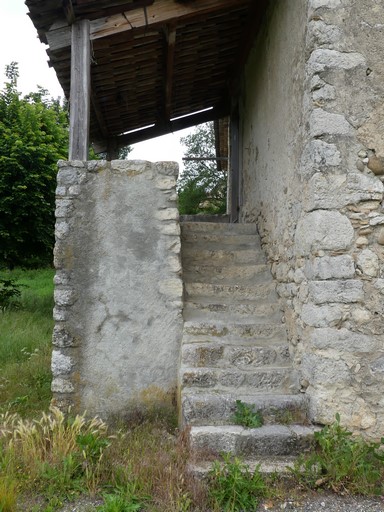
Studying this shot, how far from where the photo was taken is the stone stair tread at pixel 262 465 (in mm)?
3074

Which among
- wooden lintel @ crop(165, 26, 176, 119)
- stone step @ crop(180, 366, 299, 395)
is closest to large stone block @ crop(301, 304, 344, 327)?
stone step @ crop(180, 366, 299, 395)

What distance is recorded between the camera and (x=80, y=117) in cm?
449

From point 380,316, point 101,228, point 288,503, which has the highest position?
point 101,228

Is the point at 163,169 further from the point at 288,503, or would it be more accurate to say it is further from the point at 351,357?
the point at 288,503

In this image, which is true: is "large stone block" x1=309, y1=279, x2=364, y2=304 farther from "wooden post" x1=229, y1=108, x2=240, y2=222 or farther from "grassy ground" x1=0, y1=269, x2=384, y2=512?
"wooden post" x1=229, y1=108, x2=240, y2=222

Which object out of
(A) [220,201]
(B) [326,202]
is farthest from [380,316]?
(A) [220,201]

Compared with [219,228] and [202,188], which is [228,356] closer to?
[219,228]

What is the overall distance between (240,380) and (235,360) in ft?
0.62

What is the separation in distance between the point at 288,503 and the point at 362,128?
2697mm

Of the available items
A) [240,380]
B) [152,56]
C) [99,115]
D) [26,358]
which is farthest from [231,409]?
[99,115]

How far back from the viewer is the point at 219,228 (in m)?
6.10

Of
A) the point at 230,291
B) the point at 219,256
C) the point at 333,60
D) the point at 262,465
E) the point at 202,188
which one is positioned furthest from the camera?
the point at 202,188

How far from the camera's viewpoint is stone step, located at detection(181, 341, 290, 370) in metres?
4.02

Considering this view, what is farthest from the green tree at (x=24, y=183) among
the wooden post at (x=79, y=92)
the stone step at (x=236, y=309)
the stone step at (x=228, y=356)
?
the stone step at (x=228, y=356)
